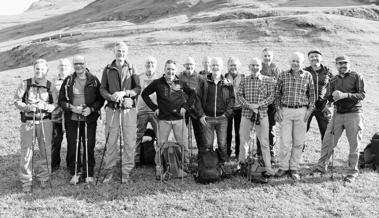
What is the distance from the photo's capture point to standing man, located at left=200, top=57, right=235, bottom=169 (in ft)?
34.3

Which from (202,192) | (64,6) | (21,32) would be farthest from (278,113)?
(64,6)

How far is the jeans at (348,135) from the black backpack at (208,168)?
2901 millimetres

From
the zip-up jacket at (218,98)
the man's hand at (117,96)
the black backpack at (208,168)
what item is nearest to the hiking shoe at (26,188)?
the man's hand at (117,96)

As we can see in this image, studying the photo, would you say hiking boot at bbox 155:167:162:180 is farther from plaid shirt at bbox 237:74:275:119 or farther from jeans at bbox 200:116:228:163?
plaid shirt at bbox 237:74:275:119

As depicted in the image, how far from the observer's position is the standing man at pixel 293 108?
9.84 m

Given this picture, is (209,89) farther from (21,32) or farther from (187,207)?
(21,32)

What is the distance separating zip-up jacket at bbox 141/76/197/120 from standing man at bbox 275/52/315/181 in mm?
2354

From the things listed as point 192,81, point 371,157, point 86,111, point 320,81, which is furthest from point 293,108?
point 86,111

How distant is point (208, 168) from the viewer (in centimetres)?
986

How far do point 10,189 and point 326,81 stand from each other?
8620 millimetres

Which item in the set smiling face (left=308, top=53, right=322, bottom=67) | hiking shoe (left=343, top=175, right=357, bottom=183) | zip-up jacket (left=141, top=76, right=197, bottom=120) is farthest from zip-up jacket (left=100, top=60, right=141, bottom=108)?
hiking shoe (left=343, top=175, right=357, bottom=183)

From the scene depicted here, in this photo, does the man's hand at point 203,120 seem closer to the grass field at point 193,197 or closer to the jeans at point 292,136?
the grass field at point 193,197

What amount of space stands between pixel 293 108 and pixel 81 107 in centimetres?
520

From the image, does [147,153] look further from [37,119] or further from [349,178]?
[349,178]
